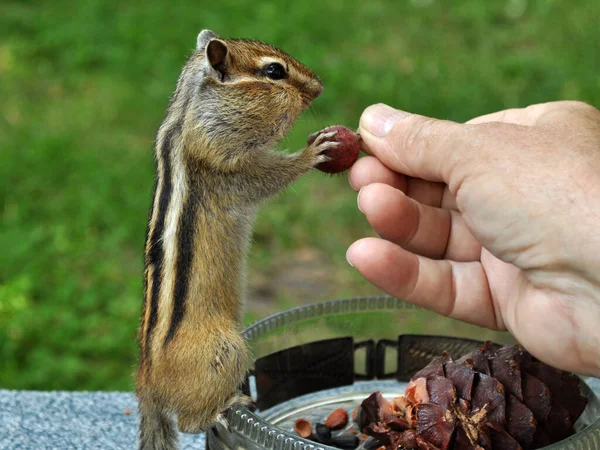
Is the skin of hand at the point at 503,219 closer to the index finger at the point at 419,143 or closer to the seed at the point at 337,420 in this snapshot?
the index finger at the point at 419,143

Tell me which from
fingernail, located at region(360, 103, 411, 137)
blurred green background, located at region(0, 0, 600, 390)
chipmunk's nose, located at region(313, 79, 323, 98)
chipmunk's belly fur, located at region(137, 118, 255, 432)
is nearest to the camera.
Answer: chipmunk's belly fur, located at region(137, 118, 255, 432)

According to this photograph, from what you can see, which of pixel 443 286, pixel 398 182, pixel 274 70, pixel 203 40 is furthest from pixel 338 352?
pixel 203 40

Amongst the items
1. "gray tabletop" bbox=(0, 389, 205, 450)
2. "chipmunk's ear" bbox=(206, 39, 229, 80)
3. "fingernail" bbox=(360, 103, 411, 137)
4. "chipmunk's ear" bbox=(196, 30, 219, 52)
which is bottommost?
"gray tabletop" bbox=(0, 389, 205, 450)

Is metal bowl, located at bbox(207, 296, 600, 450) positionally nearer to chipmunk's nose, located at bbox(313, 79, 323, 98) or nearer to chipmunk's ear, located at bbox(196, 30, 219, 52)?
chipmunk's nose, located at bbox(313, 79, 323, 98)

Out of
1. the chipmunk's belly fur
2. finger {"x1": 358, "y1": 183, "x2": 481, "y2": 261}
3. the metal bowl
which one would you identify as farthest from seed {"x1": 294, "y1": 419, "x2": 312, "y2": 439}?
finger {"x1": 358, "y1": 183, "x2": 481, "y2": 261}

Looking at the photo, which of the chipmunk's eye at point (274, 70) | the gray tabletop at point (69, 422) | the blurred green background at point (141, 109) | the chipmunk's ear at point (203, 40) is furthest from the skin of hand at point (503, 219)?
the blurred green background at point (141, 109)

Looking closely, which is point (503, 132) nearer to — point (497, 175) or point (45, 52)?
point (497, 175)

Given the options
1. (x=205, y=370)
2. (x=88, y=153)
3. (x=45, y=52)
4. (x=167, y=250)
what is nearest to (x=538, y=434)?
(x=205, y=370)
